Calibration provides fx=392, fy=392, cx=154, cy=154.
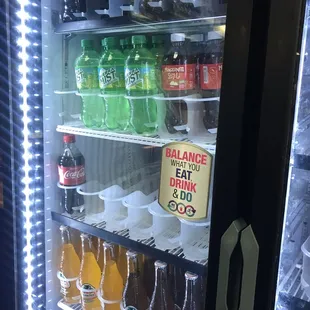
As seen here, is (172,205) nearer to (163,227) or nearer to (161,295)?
(163,227)

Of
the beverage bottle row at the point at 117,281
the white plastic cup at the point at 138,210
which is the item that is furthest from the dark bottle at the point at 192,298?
the white plastic cup at the point at 138,210

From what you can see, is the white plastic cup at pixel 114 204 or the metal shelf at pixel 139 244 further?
the white plastic cup at pixel 114 204

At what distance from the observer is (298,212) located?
1.13m

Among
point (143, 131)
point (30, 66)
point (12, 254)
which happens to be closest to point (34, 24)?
point (30, 66)

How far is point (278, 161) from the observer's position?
852mm

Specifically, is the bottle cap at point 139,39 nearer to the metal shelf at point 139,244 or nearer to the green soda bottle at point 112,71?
the green soda bottle at point 112,71

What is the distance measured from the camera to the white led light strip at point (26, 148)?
1.42m

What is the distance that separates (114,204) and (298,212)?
29.6 inches

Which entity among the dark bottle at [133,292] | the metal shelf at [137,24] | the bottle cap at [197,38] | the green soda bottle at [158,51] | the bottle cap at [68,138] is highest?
the metal shelf at [137,24]

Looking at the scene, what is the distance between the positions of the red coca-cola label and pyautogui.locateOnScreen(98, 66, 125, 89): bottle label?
375mm

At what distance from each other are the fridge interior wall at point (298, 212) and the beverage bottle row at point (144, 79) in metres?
0.28

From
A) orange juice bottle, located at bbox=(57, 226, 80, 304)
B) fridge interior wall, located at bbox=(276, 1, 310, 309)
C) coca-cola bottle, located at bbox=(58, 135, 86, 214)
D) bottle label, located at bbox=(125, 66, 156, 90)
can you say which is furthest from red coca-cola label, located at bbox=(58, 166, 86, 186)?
fridge interior wall, located at bbox=(276, 1, 310, 309)

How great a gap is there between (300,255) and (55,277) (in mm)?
1082

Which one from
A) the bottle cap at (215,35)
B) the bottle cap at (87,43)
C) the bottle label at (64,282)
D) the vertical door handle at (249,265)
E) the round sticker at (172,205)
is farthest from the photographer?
the bottle label at (64,282)
